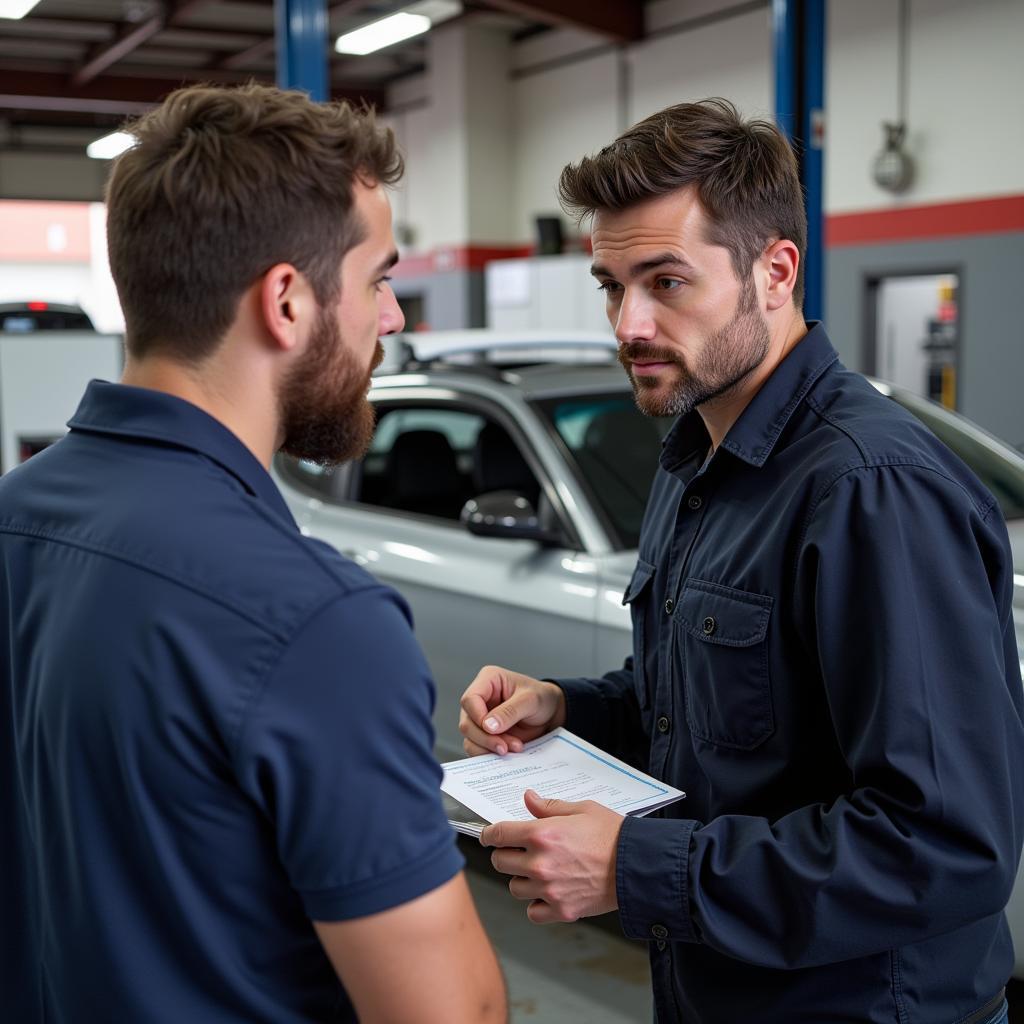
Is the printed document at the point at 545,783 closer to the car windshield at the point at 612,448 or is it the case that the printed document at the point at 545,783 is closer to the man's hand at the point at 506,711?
the man's hand at the point at 506,711

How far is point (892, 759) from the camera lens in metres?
1.18

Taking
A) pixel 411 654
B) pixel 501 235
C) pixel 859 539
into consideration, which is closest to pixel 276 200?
pixel 411 654

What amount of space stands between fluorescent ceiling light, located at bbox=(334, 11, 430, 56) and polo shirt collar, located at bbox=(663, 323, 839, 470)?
10.6m

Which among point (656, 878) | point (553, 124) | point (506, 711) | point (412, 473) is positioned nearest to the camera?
point (656, 878)

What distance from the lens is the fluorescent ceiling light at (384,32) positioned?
36.9 feet

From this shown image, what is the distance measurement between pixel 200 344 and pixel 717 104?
811 mm

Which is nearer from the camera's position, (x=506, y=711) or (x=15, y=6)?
(x=506, y=711)

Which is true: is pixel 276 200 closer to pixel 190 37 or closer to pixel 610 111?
pixel 610 111

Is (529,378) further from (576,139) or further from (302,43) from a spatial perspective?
(576,139)

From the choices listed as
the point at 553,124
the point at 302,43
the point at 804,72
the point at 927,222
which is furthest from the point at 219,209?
the point at 553,124

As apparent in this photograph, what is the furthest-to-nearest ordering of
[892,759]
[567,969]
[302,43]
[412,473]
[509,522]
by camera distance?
[302,43]
[412,473]
[509,522]
[567,969]
[892,759]

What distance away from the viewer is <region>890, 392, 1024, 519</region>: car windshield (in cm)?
328

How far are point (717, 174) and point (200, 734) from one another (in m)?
0.93

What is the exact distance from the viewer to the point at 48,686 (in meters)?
0.96
